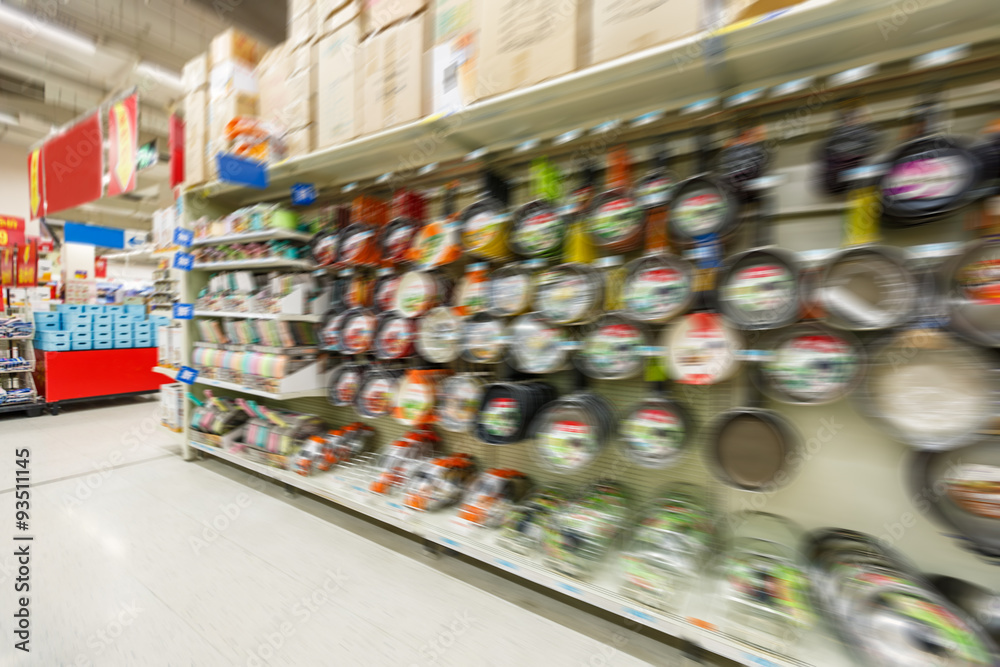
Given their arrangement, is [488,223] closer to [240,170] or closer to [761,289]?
[761,289]

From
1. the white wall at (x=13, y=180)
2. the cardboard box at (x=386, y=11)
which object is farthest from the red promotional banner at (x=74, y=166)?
the white wall at (x=13, y=180)

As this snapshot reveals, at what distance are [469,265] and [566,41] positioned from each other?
974mm

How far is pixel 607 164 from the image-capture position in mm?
1630

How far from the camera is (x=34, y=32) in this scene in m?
4.16

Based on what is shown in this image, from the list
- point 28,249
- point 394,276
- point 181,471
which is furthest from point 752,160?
point 28,249

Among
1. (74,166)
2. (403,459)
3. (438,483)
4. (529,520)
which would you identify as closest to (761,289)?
(529,520)

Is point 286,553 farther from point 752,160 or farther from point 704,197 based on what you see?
point 752,160

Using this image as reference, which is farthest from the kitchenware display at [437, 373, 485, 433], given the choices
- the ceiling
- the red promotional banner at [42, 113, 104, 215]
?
the red promotional banner at [42, 113, 104, 215]

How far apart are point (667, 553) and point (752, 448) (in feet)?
1.44

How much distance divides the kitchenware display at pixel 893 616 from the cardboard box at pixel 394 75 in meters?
2.26

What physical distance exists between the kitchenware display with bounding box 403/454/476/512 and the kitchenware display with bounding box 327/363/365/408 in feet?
2.05

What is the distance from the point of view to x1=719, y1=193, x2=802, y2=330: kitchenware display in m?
1.21

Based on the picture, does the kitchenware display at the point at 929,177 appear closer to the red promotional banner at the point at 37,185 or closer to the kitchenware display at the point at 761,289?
the kitchenware display at the point at 761,289

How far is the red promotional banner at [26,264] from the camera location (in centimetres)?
555
